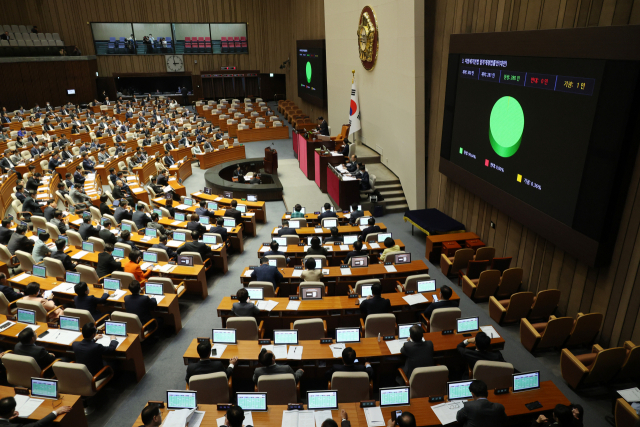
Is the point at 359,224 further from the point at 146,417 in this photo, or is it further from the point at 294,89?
the point at 294,89

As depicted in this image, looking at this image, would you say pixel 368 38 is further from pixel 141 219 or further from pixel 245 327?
pixel 245 327

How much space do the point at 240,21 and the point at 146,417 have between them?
30950 mm

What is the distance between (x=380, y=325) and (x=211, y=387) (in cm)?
237

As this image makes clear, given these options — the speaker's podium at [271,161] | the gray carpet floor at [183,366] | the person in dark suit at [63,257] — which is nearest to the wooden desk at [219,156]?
the speaker's podium at [271,161]

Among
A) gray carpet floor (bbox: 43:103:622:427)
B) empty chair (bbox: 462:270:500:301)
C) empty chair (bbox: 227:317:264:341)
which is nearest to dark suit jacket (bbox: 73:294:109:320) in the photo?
gray carpet floor (bbox: 43:103:622:427)

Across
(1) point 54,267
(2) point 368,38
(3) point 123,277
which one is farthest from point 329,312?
(2) point 368,38

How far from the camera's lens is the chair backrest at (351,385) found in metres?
4.84

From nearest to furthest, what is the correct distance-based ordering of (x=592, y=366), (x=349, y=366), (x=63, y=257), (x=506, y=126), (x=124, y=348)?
1. (x=349, y=366)
2. (x=592, y=366)
3. (x=124, y=348)
4. (x=506, y=126)
5. (x=63, y=257)

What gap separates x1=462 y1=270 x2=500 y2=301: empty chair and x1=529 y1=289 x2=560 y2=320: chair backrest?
0.87 meters

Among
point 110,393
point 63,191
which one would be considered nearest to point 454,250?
point 110,393

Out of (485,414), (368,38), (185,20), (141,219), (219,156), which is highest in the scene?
(185,20)

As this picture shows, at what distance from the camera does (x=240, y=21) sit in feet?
100

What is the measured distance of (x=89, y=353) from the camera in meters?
5.60

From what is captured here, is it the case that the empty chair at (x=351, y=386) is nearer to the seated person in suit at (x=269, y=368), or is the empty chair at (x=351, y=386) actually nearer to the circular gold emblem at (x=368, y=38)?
the seated person in suit at (x=269, y=368)
